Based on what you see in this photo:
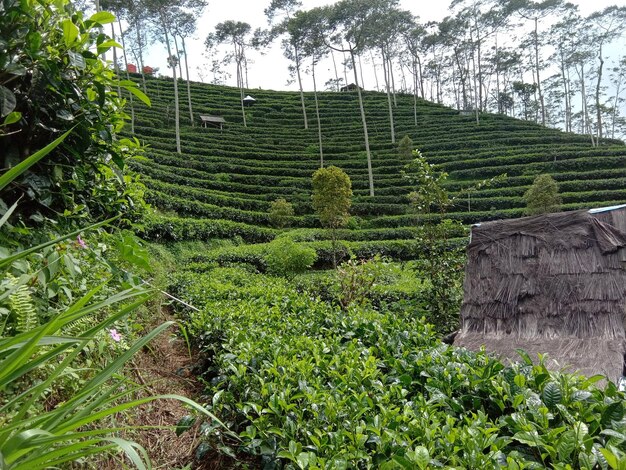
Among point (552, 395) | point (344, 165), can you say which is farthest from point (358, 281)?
point (344, 165)

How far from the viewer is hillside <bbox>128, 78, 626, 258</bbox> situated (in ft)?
53.7

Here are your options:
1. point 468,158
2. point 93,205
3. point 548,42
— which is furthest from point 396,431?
point 548,42

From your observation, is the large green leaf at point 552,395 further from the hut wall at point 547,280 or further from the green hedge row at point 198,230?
the green hedge row at point 198,230

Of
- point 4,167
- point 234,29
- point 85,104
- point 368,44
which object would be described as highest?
point 234,29

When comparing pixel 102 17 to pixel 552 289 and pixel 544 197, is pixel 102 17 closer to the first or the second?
pixel 552 289

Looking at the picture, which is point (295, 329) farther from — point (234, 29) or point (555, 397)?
point (234, 29)

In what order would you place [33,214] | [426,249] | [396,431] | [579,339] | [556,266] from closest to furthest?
[396,431], [33,214], [579,339], [556,266], [426,249]

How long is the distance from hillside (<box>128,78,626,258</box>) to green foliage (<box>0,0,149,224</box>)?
973cm

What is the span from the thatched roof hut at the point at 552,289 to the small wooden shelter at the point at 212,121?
2940 cm

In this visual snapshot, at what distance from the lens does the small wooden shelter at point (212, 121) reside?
3061 centimetres

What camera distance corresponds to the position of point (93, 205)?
1.96 m

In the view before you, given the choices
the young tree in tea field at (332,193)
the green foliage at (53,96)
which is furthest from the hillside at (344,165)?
the green foliage at (53,96)

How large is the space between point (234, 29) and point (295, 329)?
3850cm

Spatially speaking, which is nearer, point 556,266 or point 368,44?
point 556,266
